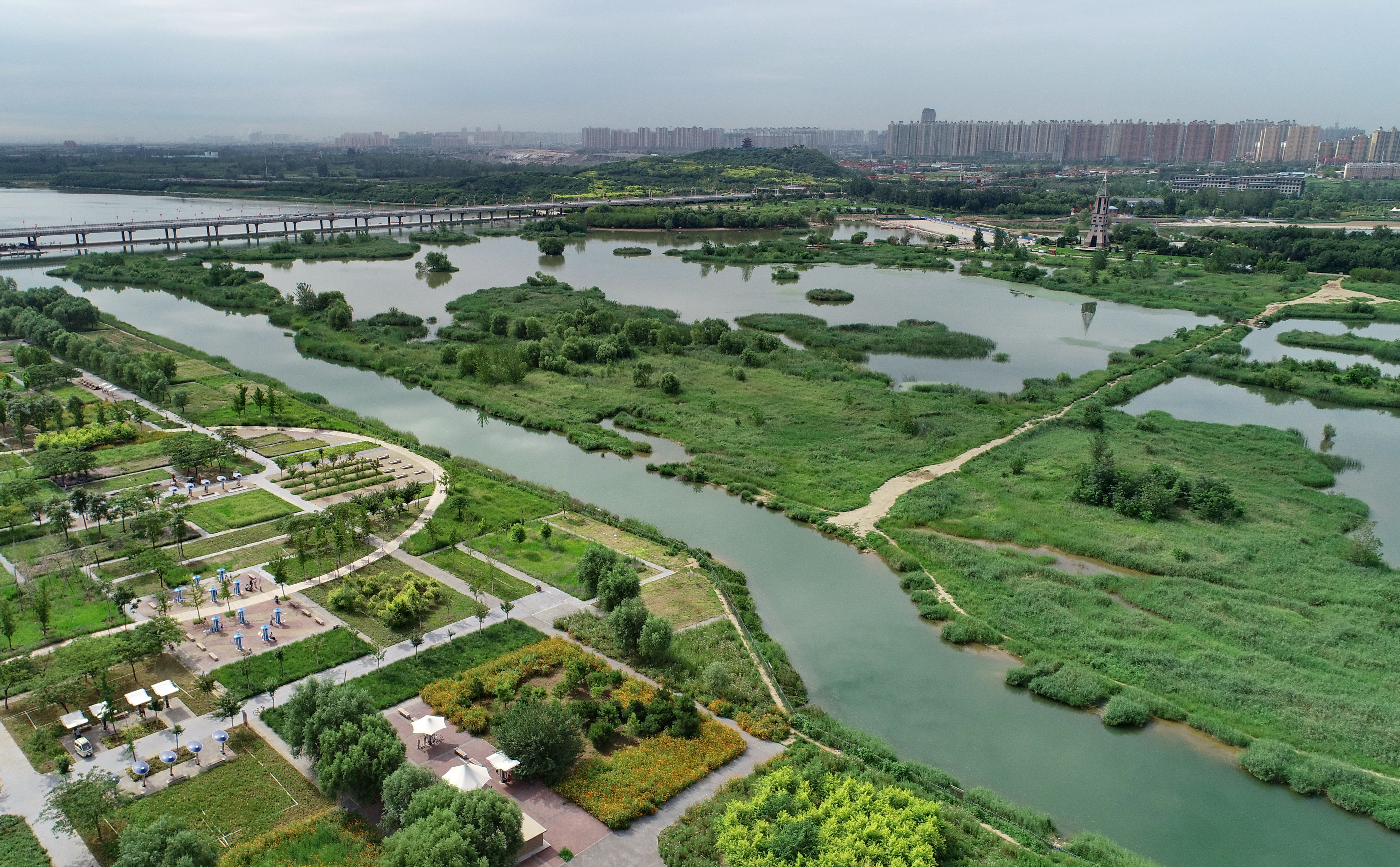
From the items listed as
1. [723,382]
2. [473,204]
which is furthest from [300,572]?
[473,204]

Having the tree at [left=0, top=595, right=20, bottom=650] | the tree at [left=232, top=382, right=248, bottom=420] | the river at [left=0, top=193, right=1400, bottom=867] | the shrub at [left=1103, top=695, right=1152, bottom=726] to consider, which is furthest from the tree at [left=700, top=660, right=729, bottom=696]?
the tree at [left=232, top=382, right=248, bottom=420]

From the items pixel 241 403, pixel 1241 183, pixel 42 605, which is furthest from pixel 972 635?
pixel 1241 183

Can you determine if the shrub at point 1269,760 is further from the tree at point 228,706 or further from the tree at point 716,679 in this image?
the tree at point 228,706

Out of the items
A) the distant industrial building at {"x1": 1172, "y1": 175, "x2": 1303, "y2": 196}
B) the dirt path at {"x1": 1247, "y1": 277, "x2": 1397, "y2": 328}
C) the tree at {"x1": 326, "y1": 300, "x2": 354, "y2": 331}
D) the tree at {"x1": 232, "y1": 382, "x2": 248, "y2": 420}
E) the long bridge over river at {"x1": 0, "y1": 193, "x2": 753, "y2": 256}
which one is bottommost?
the tree at {"x1": 232, "y1": 382, "x2": 248, "y2": 420}

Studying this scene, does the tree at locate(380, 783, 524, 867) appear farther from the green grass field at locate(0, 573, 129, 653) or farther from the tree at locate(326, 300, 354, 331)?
the tree at locate(326, 300, 354, 331)

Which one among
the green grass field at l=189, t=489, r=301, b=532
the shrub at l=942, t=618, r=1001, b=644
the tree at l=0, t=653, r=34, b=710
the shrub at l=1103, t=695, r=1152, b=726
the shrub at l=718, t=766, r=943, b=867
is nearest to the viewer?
the shrub at l=718, t=766, r=943, b=867

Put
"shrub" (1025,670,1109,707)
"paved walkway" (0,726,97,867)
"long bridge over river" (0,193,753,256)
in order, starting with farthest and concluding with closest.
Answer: "long bridge over river" (0,193,753,256)
"shrub" (1025,670,1109,707)
"paved walkway" (0,726,97,867)

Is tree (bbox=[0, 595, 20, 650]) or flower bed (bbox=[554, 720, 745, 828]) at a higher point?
tree (bbox=[0, 595, 20, 650])
